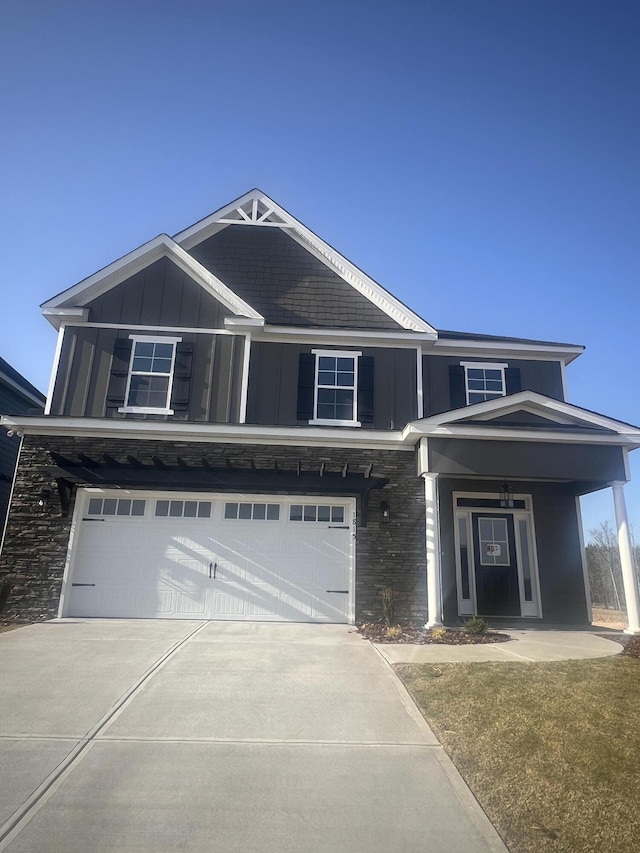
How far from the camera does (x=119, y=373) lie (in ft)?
39.1

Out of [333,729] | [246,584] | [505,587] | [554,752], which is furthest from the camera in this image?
[505,587]

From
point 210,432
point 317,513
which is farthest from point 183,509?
point 317,513

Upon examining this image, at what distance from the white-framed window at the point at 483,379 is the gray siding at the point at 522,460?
270 cm

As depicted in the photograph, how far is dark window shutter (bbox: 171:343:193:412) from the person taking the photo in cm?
1177

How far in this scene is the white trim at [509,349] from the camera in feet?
42.9

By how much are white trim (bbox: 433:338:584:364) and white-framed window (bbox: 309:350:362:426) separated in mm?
2306

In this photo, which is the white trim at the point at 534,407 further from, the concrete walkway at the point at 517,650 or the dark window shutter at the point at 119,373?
the dark window shutter at the point at 119,373

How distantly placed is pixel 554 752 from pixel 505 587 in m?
7.90

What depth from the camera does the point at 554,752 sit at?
164 inches

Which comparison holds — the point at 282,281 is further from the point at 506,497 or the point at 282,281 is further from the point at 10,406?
the point at 10,406

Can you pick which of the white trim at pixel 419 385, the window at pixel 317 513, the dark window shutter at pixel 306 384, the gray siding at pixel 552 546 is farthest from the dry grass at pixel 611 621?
the dark window shutter at pixel 306 384

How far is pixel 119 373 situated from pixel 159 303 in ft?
6.52

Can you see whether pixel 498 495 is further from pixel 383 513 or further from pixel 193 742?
pixel 193 742

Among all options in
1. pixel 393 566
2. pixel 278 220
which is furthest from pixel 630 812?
pixel 278 220
